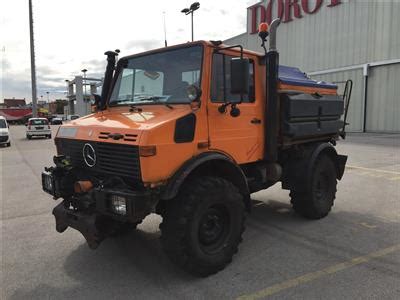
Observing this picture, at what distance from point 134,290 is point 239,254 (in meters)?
1.41

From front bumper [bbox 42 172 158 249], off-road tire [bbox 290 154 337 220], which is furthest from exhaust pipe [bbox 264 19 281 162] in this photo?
front bumper [bbox 42 172 158 249]

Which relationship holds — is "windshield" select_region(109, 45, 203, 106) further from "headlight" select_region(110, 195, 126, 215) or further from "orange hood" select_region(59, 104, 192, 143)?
"headlight" select_region(110, 195, 126, 215)

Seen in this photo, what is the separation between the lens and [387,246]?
15.6 feet

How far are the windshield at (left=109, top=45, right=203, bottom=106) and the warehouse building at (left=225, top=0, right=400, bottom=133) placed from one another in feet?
57.5

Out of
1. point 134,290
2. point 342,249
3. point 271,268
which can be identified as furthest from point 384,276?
point 134,290

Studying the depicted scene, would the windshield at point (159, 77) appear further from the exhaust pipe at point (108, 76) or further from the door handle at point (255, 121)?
the door handle at point (255, 121)

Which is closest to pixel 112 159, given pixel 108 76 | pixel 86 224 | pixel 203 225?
pixel 86 224

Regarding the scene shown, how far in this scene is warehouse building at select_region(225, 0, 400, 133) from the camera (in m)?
23.0

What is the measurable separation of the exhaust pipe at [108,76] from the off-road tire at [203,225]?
80.8 inches

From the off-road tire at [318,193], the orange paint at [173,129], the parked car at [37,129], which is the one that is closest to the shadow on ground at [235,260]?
the off-road tire at [318,193]

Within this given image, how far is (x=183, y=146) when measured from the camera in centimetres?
386

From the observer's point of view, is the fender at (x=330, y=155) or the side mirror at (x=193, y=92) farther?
the fender at (x=330, y=155)

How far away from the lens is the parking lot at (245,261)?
3.69m

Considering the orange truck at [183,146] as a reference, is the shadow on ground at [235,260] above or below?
below
